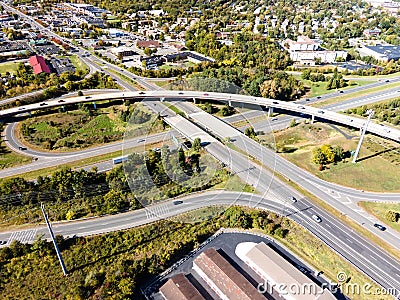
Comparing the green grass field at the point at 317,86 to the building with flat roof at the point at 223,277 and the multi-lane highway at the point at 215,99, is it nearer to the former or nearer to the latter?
the multi-lane highway at the point at 215,99

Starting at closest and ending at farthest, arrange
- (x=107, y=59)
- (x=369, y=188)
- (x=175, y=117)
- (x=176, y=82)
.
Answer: (x=369, y=188)
(x=175, y=117)
(x=176, y=82)
(x=107, y=59)

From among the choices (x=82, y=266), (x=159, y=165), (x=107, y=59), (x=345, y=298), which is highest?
(x=107, y=59)

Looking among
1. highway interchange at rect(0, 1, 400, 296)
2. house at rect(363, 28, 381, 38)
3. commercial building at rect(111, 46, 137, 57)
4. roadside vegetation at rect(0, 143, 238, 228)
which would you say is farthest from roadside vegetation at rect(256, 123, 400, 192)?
house at rect(363, 28, 381, 38)

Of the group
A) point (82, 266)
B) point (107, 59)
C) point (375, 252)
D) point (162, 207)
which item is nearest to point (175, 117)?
point (162, 207)

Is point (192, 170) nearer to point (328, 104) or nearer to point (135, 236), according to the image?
point (135, 236)

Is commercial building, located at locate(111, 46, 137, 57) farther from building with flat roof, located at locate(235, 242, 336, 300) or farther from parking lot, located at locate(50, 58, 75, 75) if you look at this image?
building with flat roof, located at locate(235, 242, 336, 300)

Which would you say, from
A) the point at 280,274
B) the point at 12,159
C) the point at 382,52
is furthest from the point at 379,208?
the point at 382,52

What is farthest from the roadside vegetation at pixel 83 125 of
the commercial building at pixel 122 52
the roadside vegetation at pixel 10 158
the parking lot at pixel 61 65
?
the commercial building at pixel 122 52
